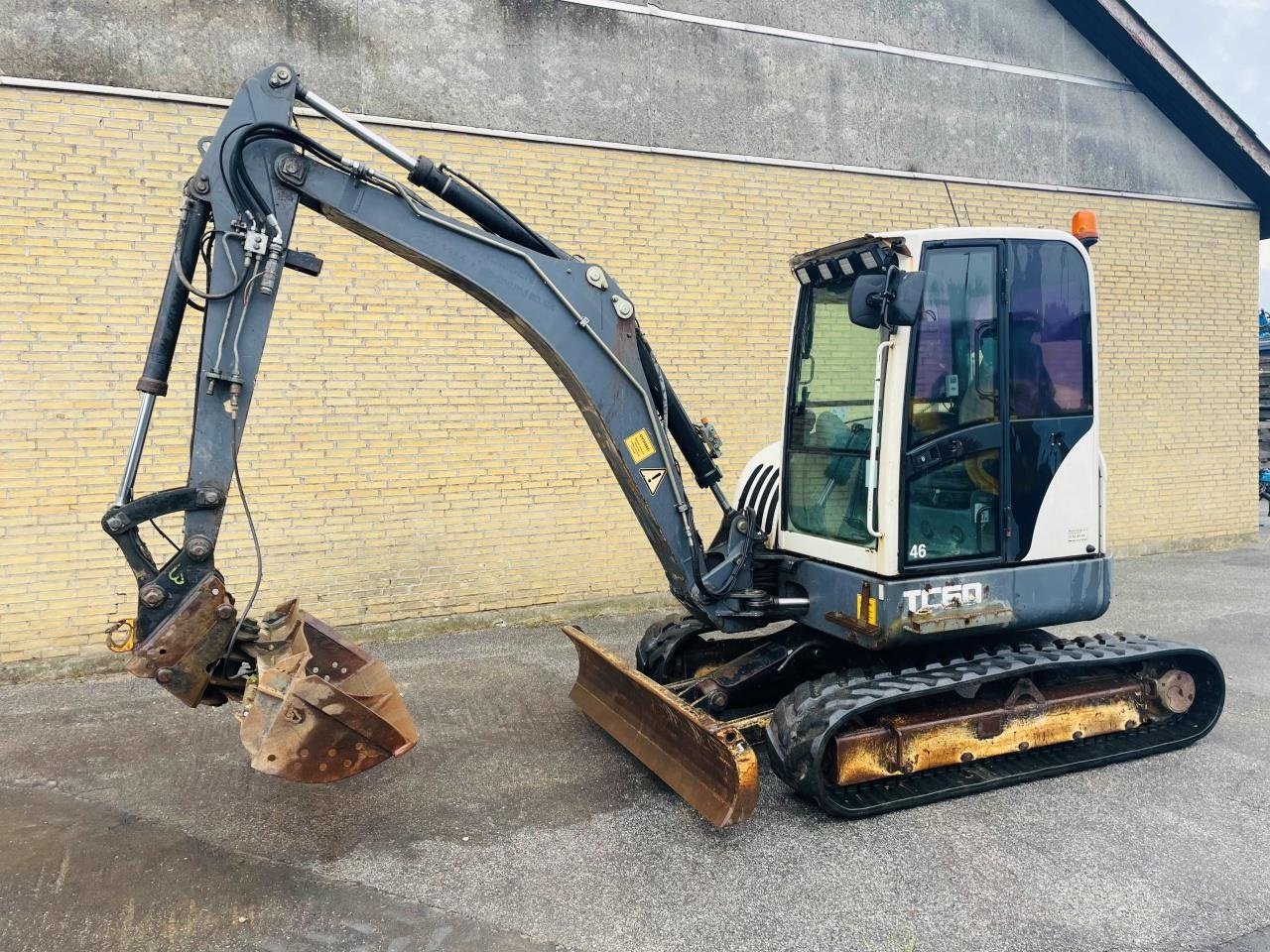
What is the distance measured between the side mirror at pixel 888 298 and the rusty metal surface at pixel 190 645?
2.98 metres

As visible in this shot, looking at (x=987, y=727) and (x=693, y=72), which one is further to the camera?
(x=693, y=72)

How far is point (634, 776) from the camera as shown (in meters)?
4.59

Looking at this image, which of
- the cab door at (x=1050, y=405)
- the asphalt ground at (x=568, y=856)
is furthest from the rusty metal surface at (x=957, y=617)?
the asphalt ground at (x=568, y=856)

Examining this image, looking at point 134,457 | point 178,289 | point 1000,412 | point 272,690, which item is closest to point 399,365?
point 178,289

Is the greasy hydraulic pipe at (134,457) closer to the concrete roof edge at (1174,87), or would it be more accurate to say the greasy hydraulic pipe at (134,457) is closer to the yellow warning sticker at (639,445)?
the yellow warning sticker at (639,445)

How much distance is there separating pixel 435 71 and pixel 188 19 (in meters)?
1.76

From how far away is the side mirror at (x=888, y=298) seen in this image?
161 inches

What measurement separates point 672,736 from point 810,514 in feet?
4.58

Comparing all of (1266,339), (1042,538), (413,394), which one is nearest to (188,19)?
(413,394)

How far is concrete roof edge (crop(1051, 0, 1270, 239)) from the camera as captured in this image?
9.33 m

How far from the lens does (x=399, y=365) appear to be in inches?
283

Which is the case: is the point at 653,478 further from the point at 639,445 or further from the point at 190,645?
the point at 190,645

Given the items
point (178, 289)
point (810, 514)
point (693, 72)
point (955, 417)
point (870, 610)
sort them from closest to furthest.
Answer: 1. point (178, 289)
2. point (870, 610)
3. point (955, 417)
4. point (810, 514)
5. point (693, 72)

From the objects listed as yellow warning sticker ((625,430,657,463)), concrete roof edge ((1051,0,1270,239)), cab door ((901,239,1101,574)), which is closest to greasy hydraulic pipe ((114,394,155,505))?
yellow warning sticker ((625,430,657,463))
